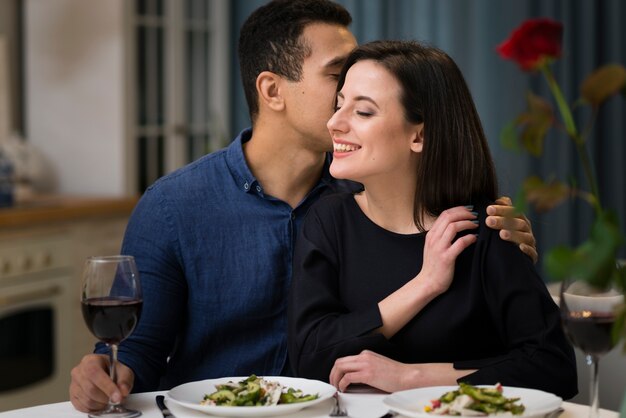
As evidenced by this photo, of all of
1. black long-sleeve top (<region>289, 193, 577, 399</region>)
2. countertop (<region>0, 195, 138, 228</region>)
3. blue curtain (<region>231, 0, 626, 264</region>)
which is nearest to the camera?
black long-sleeve top (<region>289, 193, 577, 399</region>)

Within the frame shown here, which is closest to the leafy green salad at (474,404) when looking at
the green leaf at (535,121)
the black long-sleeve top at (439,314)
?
the black long-sleeve top at (439,314)

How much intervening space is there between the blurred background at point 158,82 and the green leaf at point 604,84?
318 centimetres

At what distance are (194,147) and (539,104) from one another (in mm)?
4010

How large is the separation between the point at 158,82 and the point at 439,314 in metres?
3.15

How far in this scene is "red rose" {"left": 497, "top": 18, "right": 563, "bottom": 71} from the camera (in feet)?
2.82

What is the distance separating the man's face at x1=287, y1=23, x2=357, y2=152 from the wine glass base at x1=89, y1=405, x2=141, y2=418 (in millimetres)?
854

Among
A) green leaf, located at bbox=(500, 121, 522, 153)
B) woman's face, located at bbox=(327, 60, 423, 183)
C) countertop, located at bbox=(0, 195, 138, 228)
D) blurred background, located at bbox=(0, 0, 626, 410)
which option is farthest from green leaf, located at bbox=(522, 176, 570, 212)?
blurred background, located at bbox=(0, 0, 626, 410)

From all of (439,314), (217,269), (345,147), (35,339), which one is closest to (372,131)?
(345,147)

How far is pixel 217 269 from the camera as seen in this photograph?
1980mm

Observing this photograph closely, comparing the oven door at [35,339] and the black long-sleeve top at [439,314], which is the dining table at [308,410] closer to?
the black long-sleeve top at [439,314]

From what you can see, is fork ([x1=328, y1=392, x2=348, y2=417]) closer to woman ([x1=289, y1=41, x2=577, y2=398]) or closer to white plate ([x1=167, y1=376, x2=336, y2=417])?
white plate ([x1=167, y1=376, x2=336, y2=417])

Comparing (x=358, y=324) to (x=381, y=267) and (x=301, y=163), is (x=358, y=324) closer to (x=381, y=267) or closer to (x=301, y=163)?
(x=381, y=267)

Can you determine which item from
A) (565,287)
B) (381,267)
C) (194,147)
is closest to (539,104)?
(565,287)

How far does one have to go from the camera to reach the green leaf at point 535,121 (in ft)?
2.96
